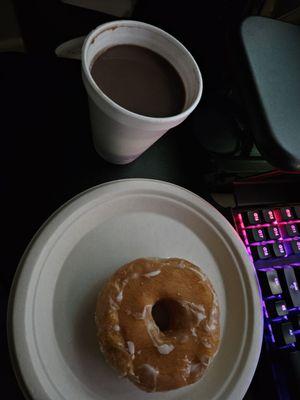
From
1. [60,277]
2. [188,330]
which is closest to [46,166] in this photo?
[60,277]

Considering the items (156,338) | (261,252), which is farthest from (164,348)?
(261,252)

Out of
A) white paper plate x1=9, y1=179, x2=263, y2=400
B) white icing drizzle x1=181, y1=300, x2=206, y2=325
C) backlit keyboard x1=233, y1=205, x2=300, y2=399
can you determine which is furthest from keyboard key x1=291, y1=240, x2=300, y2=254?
white icing drizzle x1=181, y1=300, x2=206, y2=325

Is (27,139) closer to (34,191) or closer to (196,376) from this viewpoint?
(34,191)

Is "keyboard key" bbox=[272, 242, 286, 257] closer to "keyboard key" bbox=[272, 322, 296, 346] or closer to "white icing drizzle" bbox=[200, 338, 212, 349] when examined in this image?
"keyboard key" bbox=[272, 322, 296, 346]

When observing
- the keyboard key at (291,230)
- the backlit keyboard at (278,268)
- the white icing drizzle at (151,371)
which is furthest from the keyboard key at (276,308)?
the white icing drizzle at (151,371)

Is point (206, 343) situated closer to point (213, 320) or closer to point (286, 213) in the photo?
point (213, 320)

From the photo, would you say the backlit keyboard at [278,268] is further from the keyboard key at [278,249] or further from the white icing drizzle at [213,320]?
the white icing drizzle at [213,320]
